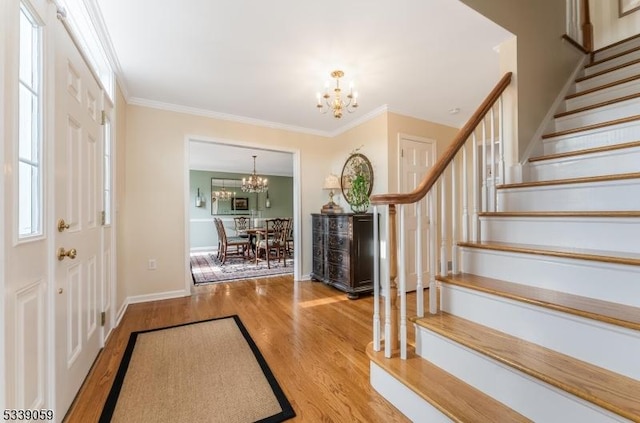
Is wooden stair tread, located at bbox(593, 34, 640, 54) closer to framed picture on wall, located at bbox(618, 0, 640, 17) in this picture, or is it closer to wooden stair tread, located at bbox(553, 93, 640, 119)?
framed picture on wall, located at bbox(618, 0, 640, 17)

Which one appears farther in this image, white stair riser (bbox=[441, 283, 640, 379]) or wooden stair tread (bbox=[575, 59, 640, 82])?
wooden stair tread (bbox=[575, 59, 640, 82])

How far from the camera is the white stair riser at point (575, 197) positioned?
146 cm

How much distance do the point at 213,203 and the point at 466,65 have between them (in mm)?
7158

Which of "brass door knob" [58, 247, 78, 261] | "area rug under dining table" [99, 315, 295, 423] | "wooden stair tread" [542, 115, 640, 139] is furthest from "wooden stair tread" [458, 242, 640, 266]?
"brass door knob" [58, 247, 78, 261]

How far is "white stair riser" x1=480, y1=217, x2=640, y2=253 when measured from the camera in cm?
131

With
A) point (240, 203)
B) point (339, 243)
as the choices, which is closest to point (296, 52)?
point (339, 243)

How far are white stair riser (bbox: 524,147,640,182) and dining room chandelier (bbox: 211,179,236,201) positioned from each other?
7.37 m

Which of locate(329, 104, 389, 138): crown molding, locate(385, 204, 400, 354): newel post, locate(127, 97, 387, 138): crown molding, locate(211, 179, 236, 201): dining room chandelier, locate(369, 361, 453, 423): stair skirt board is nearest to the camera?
locate(369, 361, 453, 423): stair skirt board

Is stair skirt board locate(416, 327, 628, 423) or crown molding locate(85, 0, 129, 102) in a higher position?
crown molding locate(85, 0, 129, 102)

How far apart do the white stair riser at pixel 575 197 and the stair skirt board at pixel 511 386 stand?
1.15m

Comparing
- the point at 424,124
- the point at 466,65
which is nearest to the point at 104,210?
the point at 466,65

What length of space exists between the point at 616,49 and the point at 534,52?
3.52ft

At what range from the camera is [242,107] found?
11.3ft

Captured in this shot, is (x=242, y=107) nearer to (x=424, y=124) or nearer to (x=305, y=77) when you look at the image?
(x=305, y=77)
